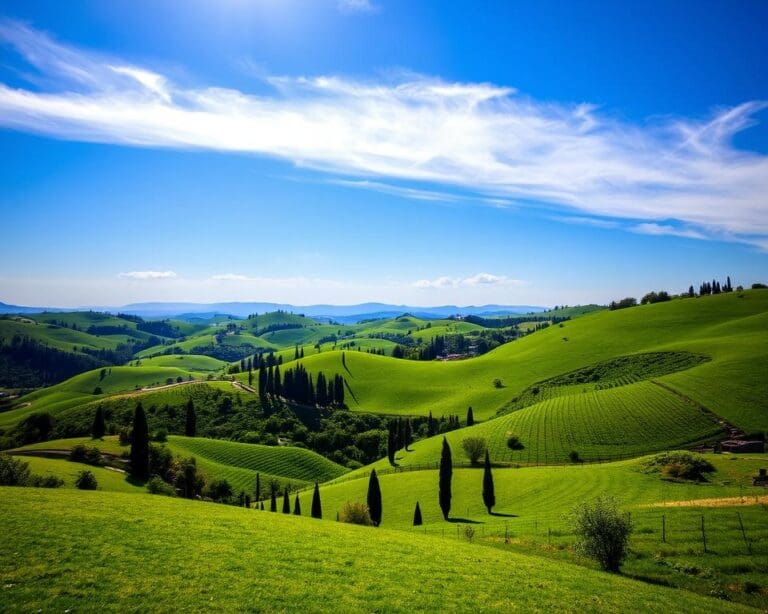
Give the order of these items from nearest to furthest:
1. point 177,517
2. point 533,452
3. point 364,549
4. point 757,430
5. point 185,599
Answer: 1. point 185,599
2. point 364,549
3. point 177,517
4. point 757,430
5. point 533,452

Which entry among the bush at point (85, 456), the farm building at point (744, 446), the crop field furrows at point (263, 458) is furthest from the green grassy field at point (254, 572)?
the crop field furrows at point (263, 458)

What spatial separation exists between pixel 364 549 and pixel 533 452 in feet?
232

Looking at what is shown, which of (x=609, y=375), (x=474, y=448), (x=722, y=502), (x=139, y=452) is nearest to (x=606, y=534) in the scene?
(x=722, y=502)

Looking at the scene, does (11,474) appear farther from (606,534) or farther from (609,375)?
(609,375)

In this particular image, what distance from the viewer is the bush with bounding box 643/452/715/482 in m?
56.7

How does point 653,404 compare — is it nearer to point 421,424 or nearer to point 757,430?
point 757,430

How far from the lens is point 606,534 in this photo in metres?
31.1

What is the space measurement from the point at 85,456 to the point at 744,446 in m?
121

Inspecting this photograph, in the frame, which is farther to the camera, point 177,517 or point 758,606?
point 177,517

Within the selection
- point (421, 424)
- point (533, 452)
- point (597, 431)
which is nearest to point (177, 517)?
point (533, 452)

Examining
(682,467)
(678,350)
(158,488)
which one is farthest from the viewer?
(678,350)

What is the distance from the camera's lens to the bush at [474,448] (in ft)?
299

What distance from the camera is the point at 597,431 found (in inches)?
3684

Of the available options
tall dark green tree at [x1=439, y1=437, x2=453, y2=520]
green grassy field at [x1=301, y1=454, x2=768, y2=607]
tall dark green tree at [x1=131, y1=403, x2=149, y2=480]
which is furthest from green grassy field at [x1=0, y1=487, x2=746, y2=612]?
tall dark green tree at [x1=131, y1=403, x2=149, y2=480]
